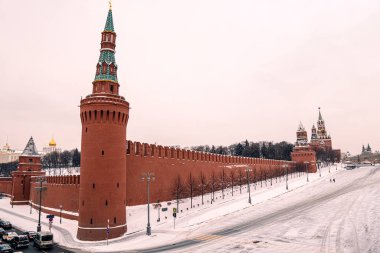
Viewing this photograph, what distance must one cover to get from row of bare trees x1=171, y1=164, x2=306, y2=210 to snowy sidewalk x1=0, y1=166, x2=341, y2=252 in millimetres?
1697

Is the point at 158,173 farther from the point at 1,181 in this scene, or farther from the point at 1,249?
the point at 1,181

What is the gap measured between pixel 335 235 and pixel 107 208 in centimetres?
2734

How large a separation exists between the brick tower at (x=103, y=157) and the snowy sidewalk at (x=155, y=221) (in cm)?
234

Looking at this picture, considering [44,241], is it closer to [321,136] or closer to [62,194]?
[62,194]

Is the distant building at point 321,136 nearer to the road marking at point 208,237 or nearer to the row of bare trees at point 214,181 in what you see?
the row of bare trees at point 214,181

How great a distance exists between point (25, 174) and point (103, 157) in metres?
48.0

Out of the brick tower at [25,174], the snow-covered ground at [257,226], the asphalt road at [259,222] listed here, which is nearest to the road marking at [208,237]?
the snow-covered ground at [257,226]

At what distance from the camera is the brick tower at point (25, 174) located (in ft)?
252

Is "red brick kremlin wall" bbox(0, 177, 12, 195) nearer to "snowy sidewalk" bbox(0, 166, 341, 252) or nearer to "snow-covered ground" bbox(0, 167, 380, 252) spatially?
"snowy sidewalk" bbox(0, 166, 341, 252)

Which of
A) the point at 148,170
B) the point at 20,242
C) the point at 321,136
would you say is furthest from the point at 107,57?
the point at 321,136

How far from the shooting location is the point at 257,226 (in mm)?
38844

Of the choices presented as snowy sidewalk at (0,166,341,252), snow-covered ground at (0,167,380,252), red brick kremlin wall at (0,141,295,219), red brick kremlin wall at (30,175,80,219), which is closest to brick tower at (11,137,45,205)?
red brick kremlin wall at (0,141,295,219)

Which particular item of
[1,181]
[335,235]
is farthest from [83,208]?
[1,181]

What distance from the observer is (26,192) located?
78.0 meters
